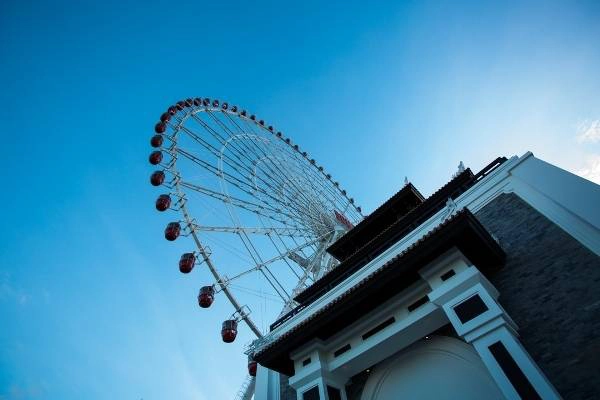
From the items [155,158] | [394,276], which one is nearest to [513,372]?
[394,276]

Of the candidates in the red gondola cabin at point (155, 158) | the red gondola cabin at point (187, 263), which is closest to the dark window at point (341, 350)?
the red gondola cabin at point (187, 263)

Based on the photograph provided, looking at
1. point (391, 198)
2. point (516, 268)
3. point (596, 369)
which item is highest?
point (391, 198)

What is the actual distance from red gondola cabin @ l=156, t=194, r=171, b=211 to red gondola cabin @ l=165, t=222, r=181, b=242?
0.87m

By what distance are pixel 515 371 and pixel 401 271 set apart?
8.86 feet

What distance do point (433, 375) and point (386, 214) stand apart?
765 cm

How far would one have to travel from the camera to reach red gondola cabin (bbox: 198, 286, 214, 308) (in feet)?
46.7

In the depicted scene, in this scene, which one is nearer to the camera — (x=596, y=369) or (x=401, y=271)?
(x=596, y=369)

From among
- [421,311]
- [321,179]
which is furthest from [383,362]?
[321,179]

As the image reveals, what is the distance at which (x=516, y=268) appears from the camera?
745cm

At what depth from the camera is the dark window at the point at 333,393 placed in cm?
820

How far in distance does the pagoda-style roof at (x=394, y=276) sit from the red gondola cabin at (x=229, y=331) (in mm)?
4985

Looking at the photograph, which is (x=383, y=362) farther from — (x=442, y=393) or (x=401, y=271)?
(x=401, y=271)

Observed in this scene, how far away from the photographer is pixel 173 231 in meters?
16.0

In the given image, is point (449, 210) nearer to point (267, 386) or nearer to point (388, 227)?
point (388, 227)
